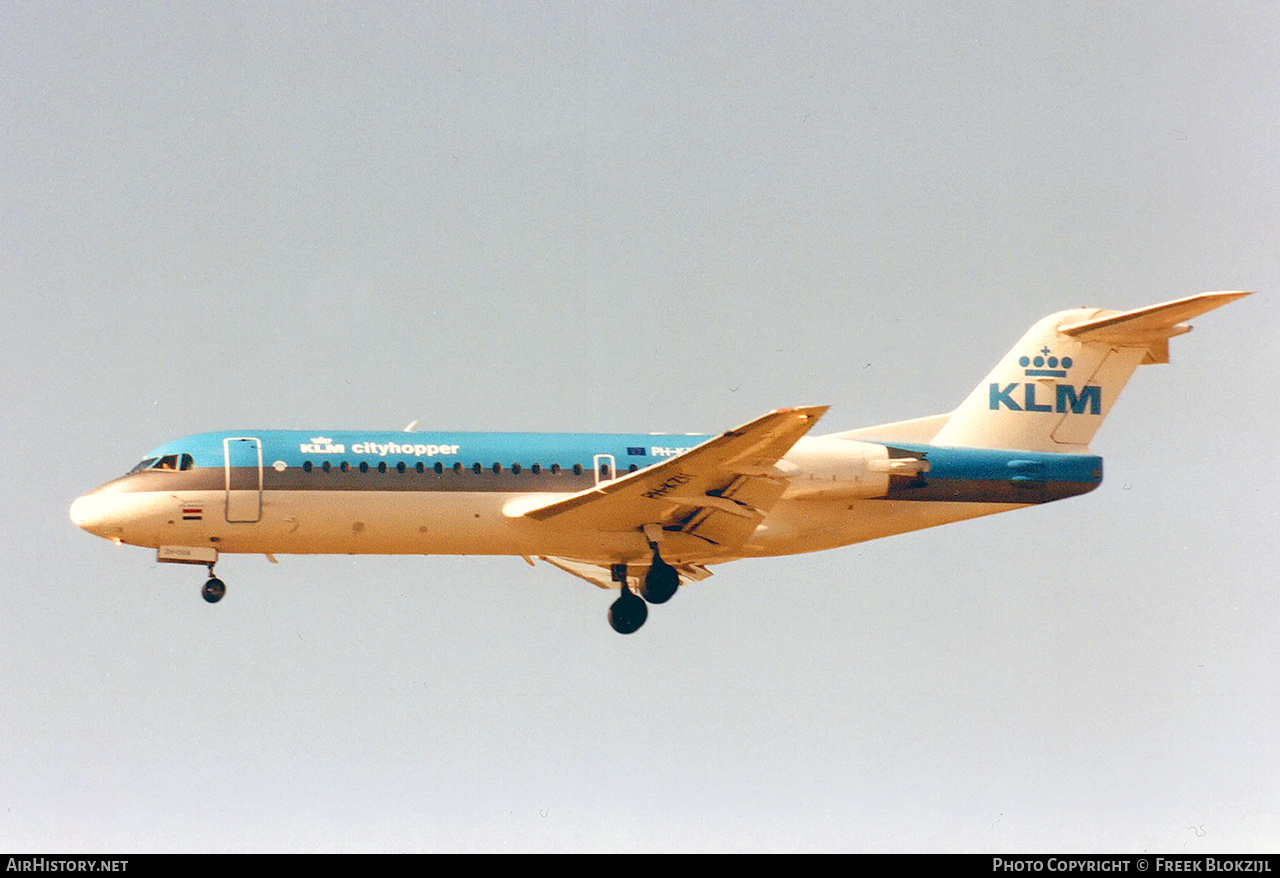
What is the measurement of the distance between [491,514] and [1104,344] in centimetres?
1280

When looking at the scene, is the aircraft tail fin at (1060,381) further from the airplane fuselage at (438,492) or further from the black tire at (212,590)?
the black tire at (212,590)

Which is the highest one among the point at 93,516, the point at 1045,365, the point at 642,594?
the point at 1045,365

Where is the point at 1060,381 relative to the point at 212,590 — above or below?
above

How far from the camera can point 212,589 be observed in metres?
33.0

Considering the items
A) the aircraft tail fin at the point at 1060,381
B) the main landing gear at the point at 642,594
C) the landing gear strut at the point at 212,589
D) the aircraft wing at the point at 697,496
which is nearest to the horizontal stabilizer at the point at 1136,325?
the aircraft tail fin at the point at 1060,381

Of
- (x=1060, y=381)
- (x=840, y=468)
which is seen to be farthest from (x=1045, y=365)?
(x=840, y=468)

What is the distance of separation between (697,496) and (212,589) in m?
8.87

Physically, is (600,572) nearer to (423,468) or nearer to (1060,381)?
(423,468)

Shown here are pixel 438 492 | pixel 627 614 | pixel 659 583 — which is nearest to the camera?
pixel 438 492

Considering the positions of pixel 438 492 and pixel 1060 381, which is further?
pixel 1060 381

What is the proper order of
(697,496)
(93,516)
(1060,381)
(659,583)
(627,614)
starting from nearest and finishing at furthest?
(697,496) < (93,516) < (659,583) < (627,614) < (1060,381)

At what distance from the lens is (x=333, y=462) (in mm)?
33000

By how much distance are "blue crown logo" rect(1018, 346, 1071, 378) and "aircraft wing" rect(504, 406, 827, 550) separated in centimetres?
677
